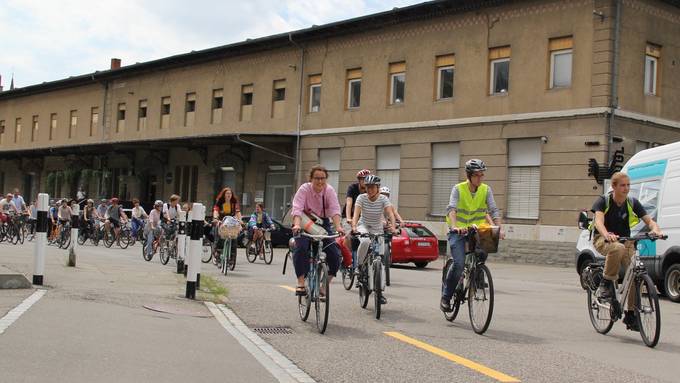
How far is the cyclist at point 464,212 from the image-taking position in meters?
9.52

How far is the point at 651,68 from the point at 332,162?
45.1 feet

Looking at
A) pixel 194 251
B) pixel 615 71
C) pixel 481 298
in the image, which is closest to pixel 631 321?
pixel 481 298

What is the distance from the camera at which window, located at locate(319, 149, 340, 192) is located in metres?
36.3

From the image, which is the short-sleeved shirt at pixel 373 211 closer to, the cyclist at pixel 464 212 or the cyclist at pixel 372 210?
the cyclist at pixel 372 210

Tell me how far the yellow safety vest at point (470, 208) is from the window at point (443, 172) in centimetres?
2140

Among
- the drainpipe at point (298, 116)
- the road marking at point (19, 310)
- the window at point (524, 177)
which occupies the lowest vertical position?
the road marking at point (19, 310)

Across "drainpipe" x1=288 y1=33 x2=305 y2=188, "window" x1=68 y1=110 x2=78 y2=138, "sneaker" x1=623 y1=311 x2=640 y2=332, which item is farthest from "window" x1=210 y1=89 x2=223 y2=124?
"sneaker" x1=623 y1=311 x2=640 y2=332

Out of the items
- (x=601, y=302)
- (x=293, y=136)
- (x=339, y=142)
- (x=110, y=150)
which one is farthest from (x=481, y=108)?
(x=110, y=150)

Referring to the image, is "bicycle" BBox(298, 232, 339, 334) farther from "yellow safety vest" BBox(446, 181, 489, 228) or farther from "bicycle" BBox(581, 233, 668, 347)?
"bicycle" BBox(581, 233, 668, 347)

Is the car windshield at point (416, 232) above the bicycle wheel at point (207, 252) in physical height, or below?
above

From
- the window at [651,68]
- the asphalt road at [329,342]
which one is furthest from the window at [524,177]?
the asphalt road at [329,342]

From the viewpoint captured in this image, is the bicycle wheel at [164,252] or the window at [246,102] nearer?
the bicycle wheel at [164,252]

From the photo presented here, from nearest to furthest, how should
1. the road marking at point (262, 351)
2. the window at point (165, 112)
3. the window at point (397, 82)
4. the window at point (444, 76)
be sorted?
the road marking at point (262, 351) < the window at point (444, 76) < the window at point (397, 82) < the window at point (165, 112)

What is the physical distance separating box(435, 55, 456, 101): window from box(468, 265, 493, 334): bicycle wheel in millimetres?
22828
